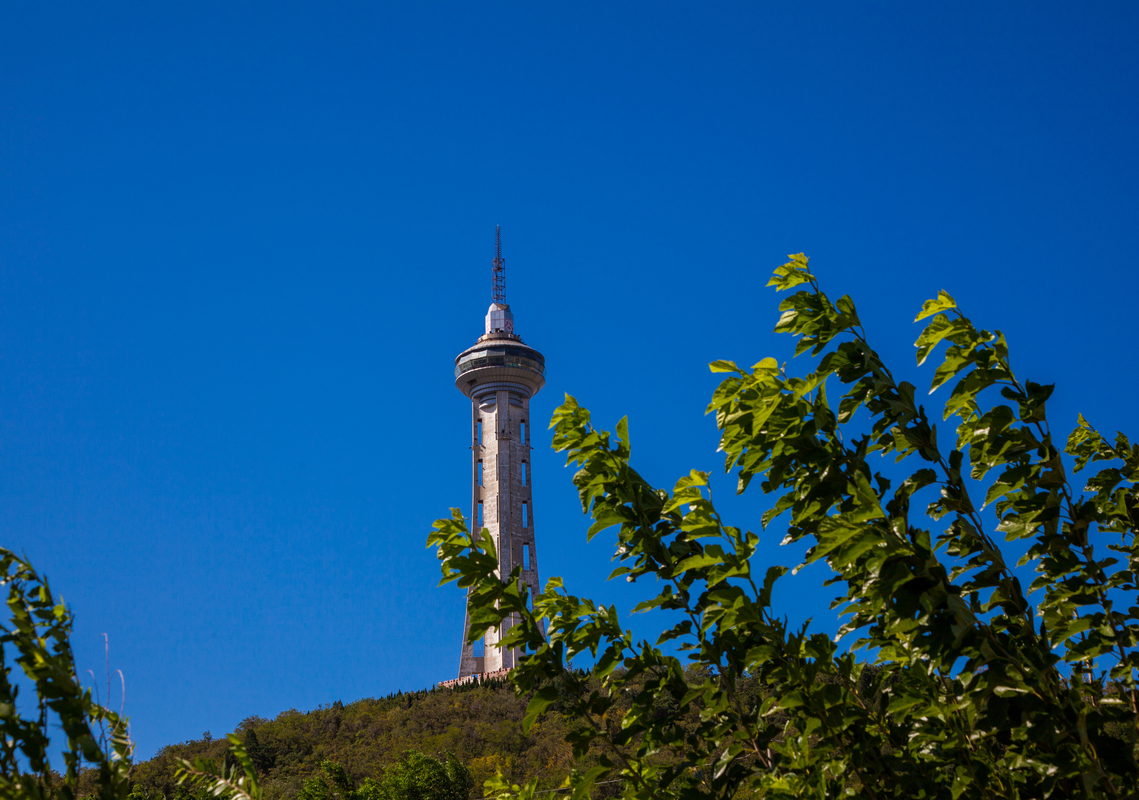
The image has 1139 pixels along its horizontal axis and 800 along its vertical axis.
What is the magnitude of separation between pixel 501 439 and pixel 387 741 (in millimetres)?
34253

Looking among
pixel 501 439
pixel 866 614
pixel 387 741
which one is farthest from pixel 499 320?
pixel 866 614

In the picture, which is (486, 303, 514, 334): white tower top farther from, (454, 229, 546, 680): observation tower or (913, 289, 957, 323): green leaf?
(913, 289, 957, 323): green leaf

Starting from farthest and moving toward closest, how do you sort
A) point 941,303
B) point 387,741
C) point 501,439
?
point 501,439 → point 387,741 → point 941,303

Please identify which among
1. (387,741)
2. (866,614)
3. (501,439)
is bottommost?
(866,614)

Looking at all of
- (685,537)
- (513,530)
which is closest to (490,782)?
(685,537)

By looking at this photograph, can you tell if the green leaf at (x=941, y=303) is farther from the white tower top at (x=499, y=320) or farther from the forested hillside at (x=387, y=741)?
the white tower top at (x=499, y=320)

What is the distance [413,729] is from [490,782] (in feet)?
162

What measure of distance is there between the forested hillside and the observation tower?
19326 mm

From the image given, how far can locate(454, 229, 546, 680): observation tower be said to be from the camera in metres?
77.8

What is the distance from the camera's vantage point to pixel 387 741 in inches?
1935

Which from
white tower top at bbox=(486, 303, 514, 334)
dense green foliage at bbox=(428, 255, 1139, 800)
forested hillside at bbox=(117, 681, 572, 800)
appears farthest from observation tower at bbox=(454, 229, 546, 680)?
dense green foliage at bbox=(428, 255, 1139, 800)

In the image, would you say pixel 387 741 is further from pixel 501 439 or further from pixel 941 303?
pixel 941 303

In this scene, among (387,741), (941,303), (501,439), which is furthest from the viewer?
(501,439)

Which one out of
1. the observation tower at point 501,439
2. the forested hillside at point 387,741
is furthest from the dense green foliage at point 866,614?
the observation tower at point 501,439
